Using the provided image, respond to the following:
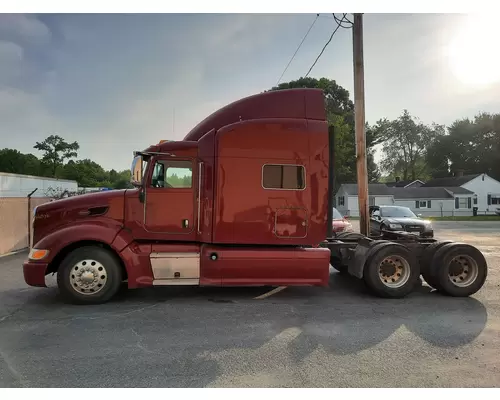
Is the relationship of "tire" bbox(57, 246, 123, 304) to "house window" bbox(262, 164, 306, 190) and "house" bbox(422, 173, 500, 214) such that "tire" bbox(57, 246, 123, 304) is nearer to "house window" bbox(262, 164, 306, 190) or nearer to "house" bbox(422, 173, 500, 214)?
"house window" bbox(262, 164, 306, 190)

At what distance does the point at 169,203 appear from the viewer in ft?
19.4

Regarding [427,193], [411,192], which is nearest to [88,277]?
[411,192]

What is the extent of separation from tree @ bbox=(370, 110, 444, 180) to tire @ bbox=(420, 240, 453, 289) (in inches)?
3204

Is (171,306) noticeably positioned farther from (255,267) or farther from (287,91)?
(287,91)

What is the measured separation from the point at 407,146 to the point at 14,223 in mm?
87726

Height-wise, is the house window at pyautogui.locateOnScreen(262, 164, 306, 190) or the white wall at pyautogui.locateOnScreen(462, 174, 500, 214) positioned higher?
the white wall at pyautogui.locateOnScreen(462, 174, 500, 214)

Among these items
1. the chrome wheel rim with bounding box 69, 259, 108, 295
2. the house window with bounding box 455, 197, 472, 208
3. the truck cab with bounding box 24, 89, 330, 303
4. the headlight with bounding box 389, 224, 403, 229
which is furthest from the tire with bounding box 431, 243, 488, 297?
the house window with bounding box 455, 197, 472, 208

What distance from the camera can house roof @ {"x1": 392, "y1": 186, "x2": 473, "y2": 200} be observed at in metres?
46.2

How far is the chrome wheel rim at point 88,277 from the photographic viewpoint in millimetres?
5602

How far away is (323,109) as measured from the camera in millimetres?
6141

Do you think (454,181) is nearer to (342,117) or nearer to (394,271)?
(342,117)

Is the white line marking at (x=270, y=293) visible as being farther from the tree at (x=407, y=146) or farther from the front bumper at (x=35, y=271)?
the tree at (x=407, y=146)

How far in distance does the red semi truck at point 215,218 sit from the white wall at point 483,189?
174 ft

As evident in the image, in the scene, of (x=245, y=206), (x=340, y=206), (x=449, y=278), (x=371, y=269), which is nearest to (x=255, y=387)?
(x=245, y=206)
